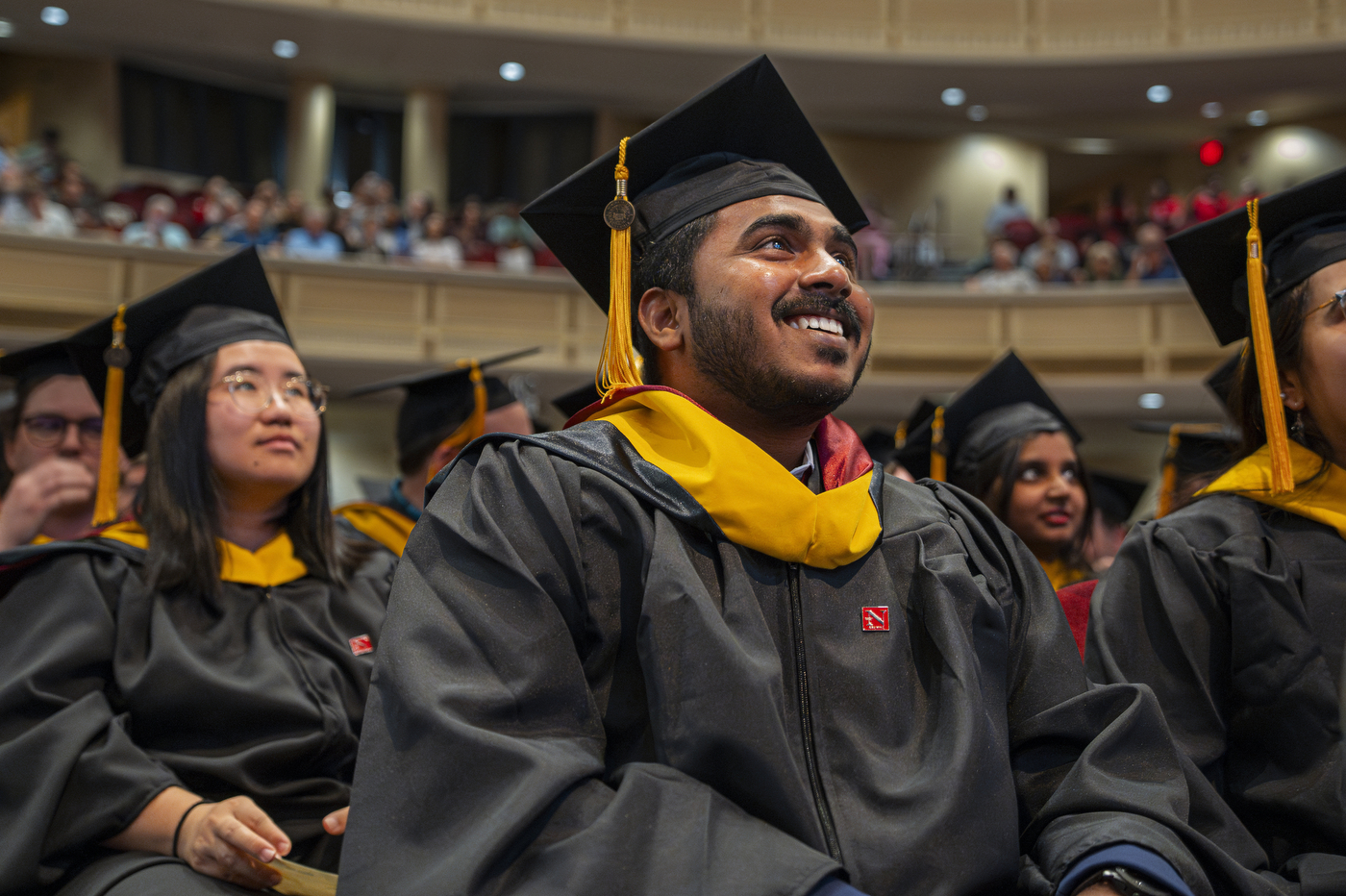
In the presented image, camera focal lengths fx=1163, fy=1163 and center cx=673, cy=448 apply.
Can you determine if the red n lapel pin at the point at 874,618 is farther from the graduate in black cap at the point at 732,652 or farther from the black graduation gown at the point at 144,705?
the black graduation gown at the point at 144,705

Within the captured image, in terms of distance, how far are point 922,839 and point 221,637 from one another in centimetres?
165

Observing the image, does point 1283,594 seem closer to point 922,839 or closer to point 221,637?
point 922,839

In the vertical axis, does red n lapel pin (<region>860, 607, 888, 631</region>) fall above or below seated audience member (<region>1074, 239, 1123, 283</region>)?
below

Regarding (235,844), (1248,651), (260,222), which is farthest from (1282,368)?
(260,222)

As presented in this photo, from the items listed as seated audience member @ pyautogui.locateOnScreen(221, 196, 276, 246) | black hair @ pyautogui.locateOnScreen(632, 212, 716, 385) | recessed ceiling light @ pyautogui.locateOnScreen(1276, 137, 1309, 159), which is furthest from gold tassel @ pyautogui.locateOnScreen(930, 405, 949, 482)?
recessed ceiling light @ pyautogui.locateOnScreen(1276, 137, 1309, 159)

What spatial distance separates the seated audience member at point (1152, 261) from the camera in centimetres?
1134

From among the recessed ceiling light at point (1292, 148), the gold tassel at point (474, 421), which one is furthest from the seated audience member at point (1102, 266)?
the gold tassel at point (474, 421)

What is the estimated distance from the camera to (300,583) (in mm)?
2725

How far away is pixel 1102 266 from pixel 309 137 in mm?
8926

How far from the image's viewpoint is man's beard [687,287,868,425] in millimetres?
1736

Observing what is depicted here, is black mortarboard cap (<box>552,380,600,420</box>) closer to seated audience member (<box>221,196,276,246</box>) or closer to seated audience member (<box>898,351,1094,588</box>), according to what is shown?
seated audience member (<box>898,351,1094,588</box>)

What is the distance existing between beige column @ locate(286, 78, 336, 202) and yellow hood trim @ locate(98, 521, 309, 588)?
11694 mm

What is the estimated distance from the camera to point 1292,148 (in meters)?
14.3

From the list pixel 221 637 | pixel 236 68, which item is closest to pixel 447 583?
pixel 221 637
